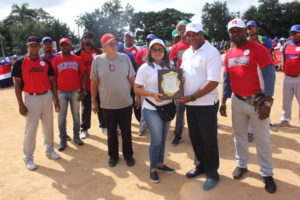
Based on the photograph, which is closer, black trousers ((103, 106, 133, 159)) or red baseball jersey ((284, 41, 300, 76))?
black trousers ((103, 106, 133, 159))

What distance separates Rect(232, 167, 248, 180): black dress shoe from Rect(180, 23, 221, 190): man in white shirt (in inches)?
12.4

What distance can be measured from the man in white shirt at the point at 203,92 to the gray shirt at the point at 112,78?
1.11 metres

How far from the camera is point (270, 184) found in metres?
3.42

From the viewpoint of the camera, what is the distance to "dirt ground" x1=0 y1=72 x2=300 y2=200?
11.5 ft

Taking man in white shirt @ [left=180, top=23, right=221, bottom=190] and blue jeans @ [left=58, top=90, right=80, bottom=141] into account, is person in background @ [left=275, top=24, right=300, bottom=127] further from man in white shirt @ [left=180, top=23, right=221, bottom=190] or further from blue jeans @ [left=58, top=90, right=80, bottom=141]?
blue jeans @ [left=58, top=90, right=80, bottom=141]

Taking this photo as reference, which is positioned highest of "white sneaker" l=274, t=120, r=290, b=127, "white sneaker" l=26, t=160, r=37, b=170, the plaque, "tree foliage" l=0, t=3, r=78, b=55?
"tree foliage" l=0, t=3, r=78, b=55

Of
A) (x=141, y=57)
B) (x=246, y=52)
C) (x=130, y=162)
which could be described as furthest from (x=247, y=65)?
(x=141, y=57)

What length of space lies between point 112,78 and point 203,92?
1582mm

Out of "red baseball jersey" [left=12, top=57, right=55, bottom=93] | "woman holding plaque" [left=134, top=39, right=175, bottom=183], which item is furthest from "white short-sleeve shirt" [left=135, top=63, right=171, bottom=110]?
"red baseball jersey" [left=12, top=57, right=55, bottom=93]

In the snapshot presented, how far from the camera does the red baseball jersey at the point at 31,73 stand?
4.26 m

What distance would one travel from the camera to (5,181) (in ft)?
13.5

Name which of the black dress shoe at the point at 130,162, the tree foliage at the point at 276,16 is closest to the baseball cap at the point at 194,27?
the black dress shoe at the point at 130,162

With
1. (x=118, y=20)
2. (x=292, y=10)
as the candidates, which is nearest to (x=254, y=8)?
(x=292, y=10)

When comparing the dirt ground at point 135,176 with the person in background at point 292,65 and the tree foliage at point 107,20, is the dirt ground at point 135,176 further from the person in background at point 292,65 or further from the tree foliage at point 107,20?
the tree foliage at point 107,20
